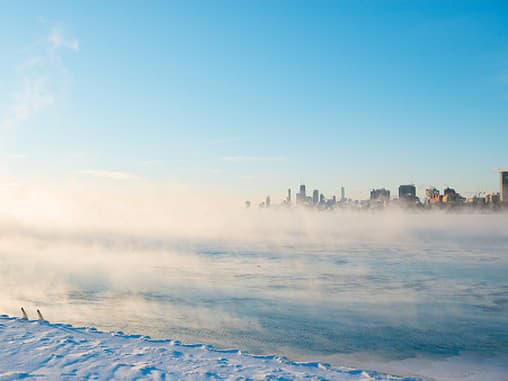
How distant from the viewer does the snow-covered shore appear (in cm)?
760

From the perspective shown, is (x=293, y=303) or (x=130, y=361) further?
(x=293, y=303)

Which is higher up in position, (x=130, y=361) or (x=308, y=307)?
(x=130, y=361)

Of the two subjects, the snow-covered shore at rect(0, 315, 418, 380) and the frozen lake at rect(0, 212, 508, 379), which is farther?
the frozen lake at rect(0, 212, 508, 379)

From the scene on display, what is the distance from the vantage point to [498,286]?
2006 cm

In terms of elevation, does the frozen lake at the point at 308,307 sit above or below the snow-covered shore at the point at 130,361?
below

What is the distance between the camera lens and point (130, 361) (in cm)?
822

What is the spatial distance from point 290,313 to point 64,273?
15.1 metres

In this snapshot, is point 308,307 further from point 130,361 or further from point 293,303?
point 130,361

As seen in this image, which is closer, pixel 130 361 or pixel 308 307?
pixel 130 361

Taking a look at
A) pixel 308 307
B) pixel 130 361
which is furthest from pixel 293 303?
pixel 130 361

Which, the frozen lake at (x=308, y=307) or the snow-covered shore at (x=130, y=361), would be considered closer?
the snow-covered shore at (x=130, y=361)

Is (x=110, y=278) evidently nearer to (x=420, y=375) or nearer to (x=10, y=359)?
(x=10, y=359)

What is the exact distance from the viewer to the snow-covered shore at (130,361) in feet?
24.9

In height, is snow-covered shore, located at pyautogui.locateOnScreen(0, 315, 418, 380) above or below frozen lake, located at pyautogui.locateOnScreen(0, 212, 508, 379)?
above
